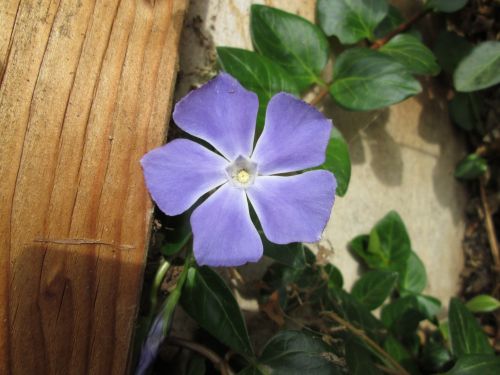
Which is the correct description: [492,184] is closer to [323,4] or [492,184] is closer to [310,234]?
[323,4]

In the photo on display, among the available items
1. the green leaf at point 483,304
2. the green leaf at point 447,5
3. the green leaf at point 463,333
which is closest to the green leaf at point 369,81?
the green leaf at point 447,5

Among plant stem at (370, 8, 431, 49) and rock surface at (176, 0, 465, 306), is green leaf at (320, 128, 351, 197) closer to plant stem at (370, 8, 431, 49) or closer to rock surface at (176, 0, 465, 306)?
rock surface at (176, 0, 465, 306)

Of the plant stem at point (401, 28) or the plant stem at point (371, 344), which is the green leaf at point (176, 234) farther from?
the plant stem at point (401, 28)

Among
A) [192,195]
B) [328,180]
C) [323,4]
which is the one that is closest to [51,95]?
[192,195]

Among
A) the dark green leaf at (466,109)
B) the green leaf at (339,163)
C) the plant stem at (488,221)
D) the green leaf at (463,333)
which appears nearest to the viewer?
the green leaf at (339,163)

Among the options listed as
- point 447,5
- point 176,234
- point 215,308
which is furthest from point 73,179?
point 447,5

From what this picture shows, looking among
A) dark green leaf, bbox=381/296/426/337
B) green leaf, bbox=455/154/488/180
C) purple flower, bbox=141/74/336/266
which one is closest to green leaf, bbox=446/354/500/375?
dark green leaf, bbox=381/296/426/337

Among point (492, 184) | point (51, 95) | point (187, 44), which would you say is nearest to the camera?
point (51, 95)

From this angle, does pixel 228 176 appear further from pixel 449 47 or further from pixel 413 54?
pixel 449 47
